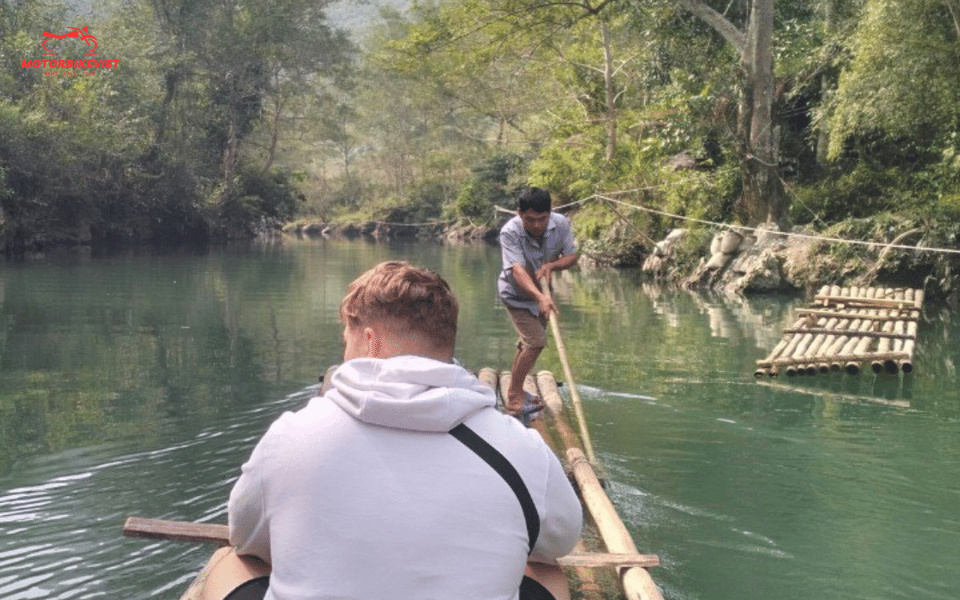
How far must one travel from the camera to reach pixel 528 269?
641 cm

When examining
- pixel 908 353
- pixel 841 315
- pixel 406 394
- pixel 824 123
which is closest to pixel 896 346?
pixel 841 315

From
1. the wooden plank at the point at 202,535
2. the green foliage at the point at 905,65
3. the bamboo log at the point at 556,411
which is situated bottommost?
the bamboo log at the point at 556,411

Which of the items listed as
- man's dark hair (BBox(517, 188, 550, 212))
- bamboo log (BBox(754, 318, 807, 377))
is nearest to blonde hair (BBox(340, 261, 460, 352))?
man's dark hair (BBox(517, 188, 550, 212))

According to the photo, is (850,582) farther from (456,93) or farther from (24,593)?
(456,93)

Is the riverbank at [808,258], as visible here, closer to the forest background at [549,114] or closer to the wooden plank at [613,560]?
the forest background at [549,114]

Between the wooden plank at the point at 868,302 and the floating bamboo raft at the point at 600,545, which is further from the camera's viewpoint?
the wooden plank at the point at 868,302

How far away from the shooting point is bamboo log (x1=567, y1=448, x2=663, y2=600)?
10.1 ft

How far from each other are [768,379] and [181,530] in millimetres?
7084

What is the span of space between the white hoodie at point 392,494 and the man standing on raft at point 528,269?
13.6 feet

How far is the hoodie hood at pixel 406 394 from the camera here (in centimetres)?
198

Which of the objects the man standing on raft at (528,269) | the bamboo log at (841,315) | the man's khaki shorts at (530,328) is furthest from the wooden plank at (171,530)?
the bamboo log at (841,315)

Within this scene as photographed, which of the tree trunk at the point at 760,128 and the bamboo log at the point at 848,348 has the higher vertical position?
the tree trunk at the point at 760,128

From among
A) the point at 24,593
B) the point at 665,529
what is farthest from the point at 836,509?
the point at 24,593

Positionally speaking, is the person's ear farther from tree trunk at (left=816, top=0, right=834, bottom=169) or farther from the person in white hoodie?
tree trunk at (left=816, top=0, right=834, bottom=169)
